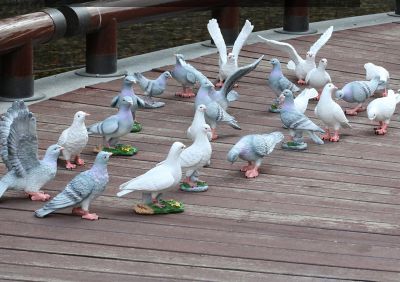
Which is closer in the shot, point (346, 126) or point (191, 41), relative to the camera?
point (346, 126)

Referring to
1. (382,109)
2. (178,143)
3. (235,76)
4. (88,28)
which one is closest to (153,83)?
(235,76)

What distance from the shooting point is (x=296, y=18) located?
898 cm

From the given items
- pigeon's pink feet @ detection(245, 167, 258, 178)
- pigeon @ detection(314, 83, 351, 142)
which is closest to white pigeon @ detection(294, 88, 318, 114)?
pigeon @ detection(314, 83, 351, 142)

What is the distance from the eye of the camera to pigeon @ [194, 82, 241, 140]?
5.88m

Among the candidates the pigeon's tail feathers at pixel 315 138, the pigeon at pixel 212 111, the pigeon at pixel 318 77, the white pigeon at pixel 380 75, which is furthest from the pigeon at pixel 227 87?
the white pigeon at pixel 380 75

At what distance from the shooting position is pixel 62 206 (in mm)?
4711

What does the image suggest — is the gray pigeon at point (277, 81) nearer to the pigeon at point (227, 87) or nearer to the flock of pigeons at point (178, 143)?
the flock of pigeons at point (178, 143)

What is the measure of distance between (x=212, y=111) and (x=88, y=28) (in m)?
1.65

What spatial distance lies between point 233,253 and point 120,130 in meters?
1.34

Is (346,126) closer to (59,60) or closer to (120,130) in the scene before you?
(120,130)

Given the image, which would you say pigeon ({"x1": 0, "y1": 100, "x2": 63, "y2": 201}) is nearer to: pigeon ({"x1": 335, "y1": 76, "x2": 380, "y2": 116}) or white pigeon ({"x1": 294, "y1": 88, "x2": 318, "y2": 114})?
white pigeon ({"x1": 294, "y1": 88, "x2": 318, "y2": 114})

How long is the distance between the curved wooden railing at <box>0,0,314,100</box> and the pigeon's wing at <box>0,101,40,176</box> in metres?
1.57

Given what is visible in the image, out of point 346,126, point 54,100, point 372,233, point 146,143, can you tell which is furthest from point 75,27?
point 372,233

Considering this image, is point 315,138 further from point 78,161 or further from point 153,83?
point 78,161
